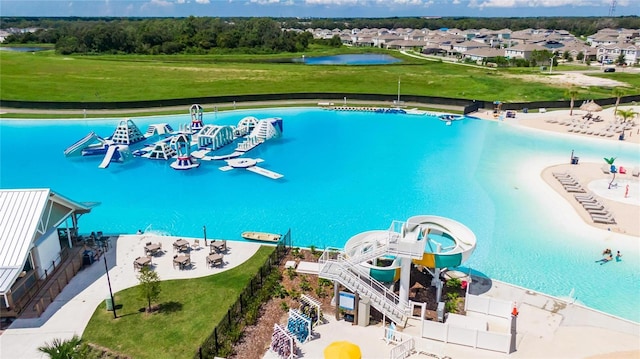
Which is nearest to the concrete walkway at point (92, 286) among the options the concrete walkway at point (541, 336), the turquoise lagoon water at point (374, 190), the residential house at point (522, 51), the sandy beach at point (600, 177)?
the turquoise lagoon water at point (374, 190)

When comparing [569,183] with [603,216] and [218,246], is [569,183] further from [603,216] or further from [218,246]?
[218,246]

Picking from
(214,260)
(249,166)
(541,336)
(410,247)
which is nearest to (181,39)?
(249,166)

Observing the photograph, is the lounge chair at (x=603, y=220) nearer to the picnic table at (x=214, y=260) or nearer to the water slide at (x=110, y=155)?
the picnic table at (x=214, y=260)

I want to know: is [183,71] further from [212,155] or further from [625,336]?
[625,336]

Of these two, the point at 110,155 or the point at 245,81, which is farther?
the point at 245,81

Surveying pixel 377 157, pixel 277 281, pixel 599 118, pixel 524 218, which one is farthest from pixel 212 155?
pixel 599 118
